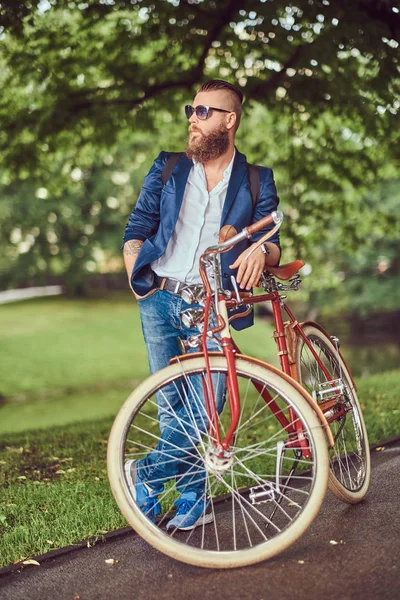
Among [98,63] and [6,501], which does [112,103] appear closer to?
[98,63]

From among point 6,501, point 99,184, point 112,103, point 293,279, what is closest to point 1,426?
point 112,103

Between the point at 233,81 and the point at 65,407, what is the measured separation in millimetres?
11175

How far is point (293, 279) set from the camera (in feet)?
12.6

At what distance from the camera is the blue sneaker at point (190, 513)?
138 inches

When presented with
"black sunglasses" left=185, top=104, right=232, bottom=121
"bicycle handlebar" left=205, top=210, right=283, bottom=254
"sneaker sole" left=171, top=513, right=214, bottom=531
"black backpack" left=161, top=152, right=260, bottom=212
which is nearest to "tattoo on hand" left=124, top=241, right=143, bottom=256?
"black backpack" left=161, top=152, right=260, bottom=212

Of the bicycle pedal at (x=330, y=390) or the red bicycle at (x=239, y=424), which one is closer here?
the red bicycle at (x=239, y=424)

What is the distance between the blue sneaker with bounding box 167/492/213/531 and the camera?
11.5 feet

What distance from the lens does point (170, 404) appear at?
135 inches

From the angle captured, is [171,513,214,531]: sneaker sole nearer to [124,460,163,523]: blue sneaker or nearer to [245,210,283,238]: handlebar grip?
[124,460,163,523]: blue sneaker

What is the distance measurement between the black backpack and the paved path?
1.61m

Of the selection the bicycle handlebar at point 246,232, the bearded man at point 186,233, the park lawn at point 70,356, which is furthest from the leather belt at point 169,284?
the park lawn at point 70,356

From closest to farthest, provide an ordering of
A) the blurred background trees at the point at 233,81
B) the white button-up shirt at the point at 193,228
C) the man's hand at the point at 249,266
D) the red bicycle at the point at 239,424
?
the red bicycle at the point at 239,424 → the man's hand at the point at 249,266 → the white button-up shirt at the point at 193,228 → the blurred background trees at the point at 233,81

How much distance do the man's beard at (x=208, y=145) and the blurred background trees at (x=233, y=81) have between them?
3596mm

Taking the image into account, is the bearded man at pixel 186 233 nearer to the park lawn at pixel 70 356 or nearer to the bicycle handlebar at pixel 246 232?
the bicycle handlebar at pixel 246 232
